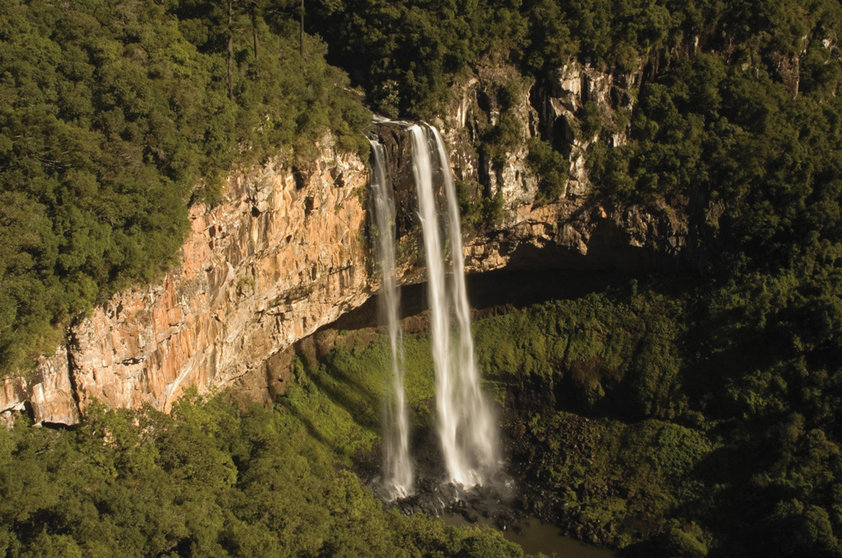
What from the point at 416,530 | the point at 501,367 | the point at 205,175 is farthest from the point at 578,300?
the point at 205,175

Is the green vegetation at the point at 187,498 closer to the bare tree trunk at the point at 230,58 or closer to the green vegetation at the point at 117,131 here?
the green vegetation at the point at 117,131

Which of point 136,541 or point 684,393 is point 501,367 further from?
point 136,541

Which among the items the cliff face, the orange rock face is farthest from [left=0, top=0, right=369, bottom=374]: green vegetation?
the cliff face

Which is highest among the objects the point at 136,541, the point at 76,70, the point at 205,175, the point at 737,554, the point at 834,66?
the point at 834,66

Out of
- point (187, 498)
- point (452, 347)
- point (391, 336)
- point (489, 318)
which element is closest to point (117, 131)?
point (187, 498)

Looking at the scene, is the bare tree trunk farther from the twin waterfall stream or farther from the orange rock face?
the twin waterfall stream

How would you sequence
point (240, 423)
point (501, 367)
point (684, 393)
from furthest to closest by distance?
1. point (501, 367)
2. point (684, 393)
3. point (240, 423)
